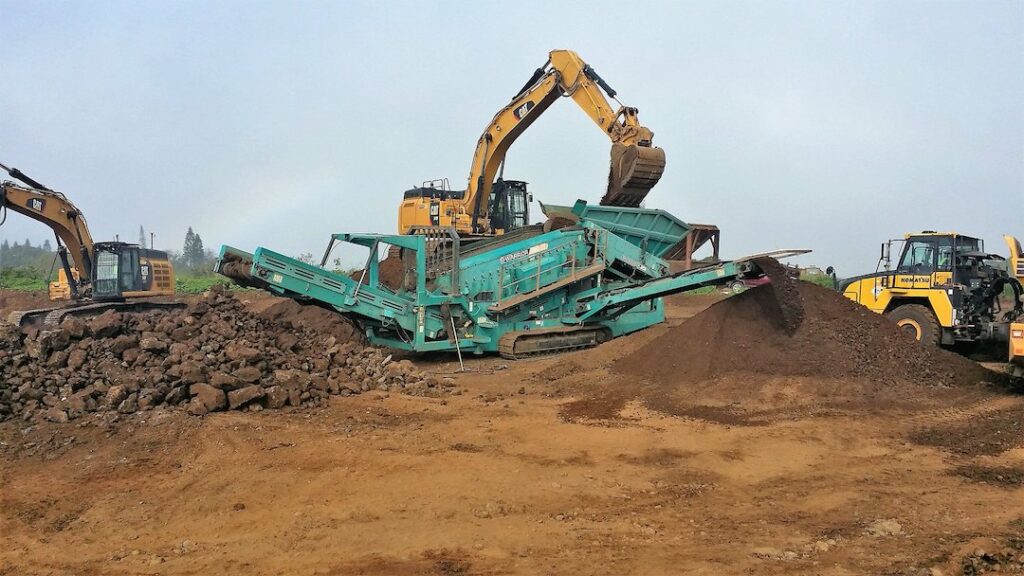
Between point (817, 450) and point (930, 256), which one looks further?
point (930, 256)

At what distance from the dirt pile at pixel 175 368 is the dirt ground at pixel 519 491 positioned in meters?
0.35

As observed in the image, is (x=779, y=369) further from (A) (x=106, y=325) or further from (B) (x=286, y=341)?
(A) (x=106, y=325)

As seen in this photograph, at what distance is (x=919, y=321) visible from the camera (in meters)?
11.5

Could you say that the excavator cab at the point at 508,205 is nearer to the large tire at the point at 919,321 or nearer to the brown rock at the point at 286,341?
the brown rock at the point at 286,341

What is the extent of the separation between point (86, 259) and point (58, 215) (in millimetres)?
1031

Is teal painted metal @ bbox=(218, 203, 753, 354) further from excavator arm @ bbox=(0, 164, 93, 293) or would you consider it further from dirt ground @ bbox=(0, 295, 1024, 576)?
excavator arm @ bbox=(0, 164, 93, 293)

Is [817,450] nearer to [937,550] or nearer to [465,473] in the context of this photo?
[937,550]

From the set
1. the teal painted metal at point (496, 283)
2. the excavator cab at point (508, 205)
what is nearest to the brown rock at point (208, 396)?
the teal painted metal at point (496, 283)

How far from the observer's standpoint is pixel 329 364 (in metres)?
8.98

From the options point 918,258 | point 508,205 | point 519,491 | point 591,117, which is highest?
point 591,117

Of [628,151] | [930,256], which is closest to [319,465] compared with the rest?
[628,151]

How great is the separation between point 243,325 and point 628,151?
7478 millimetres

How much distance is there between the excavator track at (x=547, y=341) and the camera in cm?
1166

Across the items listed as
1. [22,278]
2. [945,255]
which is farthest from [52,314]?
[22,278]
